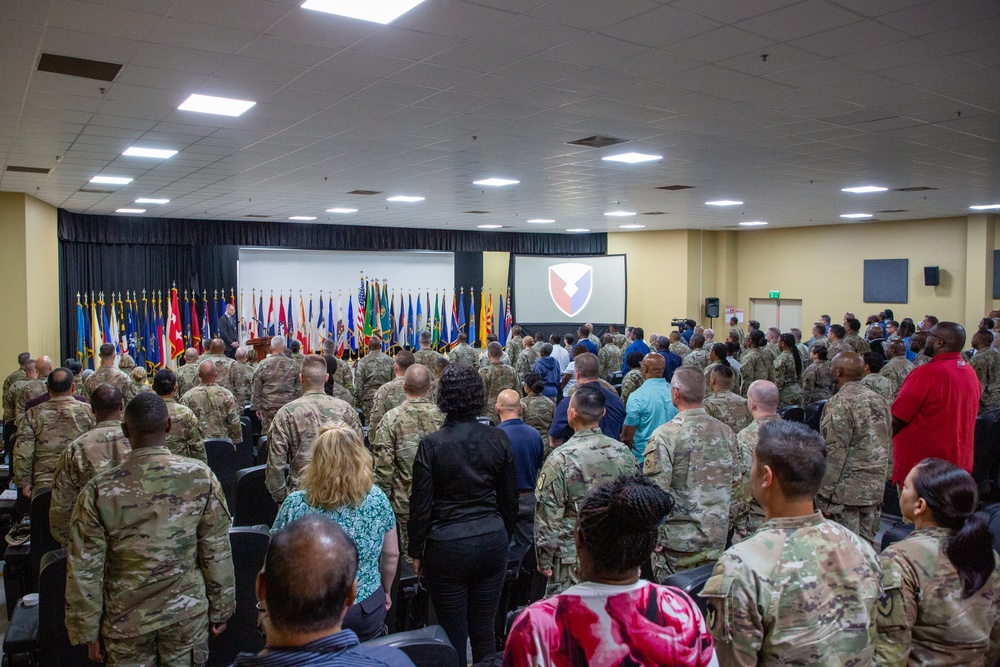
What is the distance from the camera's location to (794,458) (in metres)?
2.00

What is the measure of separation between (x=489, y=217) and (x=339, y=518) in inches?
506

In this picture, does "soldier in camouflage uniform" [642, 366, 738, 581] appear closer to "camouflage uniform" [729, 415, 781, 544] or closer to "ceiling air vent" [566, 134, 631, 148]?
"camouflage uniform" [729, 415, 781, 544]

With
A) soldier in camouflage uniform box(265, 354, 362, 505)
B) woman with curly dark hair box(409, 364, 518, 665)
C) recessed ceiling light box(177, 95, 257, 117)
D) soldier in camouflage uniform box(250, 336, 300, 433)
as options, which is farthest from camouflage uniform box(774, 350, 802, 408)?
recessed ceiling light box(177, 95, 257, 117)

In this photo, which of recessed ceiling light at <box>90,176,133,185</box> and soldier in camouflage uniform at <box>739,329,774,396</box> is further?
recessed ceiling light at <box>90,176,133,185</box>

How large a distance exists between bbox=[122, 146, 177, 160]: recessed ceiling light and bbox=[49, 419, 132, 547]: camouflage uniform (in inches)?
186

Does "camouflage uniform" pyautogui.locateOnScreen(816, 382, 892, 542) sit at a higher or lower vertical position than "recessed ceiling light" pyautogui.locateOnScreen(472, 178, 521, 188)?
lower

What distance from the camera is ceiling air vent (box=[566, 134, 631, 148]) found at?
6932 mm

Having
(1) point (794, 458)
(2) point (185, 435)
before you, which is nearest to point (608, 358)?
(2) point (185, 435)

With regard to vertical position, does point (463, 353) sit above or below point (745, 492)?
above

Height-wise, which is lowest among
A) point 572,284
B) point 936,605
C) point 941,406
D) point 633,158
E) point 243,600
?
point 243,600

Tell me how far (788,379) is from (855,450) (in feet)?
14.2

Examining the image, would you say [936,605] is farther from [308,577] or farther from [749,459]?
[308,577]

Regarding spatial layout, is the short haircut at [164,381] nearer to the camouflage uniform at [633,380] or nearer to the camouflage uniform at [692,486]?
the camouflage uniform at [692,486]

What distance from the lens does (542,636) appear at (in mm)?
1586
